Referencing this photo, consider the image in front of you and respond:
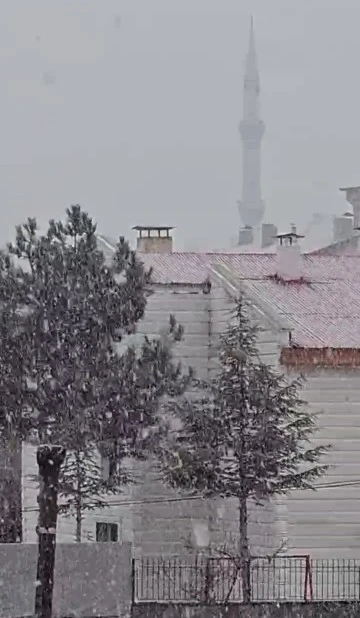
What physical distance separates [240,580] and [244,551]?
3.48 ft

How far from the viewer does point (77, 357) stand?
92.4ft

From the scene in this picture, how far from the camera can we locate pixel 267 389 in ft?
83.4

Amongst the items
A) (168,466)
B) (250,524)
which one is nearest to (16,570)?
(168,466)

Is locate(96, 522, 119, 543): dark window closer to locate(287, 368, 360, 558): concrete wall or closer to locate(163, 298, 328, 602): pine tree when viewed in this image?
locate(163, 298, 328, 602): pine tree

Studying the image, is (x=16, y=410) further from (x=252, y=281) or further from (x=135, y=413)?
(x=252, y=281)

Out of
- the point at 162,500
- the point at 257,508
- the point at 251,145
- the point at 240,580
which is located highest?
the point at 251,145

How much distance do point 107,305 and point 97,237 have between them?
6.86ft

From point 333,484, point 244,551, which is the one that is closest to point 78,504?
point 244,551

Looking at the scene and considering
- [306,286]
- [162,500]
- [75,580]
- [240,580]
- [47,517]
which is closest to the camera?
[47,517]

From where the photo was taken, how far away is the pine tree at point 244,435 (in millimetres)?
25438

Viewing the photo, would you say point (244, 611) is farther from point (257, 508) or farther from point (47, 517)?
point (47, 517)

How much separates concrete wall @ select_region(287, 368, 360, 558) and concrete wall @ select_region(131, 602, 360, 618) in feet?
13.0

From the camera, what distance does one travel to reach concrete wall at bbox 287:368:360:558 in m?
26.7

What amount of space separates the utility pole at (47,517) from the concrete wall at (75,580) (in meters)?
2.20
